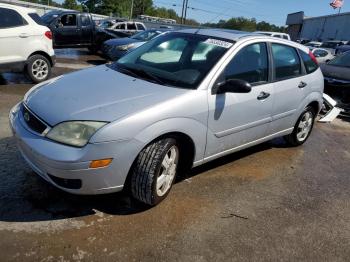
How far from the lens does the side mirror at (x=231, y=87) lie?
381cm

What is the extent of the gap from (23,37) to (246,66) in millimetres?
5559

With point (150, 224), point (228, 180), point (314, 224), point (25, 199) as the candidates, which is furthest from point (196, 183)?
point (25, 199)

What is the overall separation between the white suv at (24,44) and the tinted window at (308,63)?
222 inches

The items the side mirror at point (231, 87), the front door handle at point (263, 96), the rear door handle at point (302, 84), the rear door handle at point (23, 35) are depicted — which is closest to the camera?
the side mirror at point (231, 87)

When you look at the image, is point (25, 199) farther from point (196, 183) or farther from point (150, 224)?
point (196, 183)

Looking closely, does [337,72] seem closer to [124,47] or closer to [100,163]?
[124,47]

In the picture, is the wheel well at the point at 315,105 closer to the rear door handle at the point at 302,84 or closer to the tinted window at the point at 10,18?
the rear door handle at the point at 302,84

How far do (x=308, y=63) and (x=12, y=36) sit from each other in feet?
19.1

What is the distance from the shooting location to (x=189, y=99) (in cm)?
359

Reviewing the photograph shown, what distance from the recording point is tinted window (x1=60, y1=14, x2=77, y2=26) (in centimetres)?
1510

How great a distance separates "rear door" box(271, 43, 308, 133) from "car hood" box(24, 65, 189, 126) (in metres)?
1.63

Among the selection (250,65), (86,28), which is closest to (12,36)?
(250,65)

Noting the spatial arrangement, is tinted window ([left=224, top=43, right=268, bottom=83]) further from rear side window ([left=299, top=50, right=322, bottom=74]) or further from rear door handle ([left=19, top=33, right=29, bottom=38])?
rear door handle ([left=19, top=33, right=29, bottom=38])

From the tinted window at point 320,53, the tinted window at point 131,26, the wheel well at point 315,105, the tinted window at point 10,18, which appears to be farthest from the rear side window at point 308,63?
the tinted window at point 320,53
